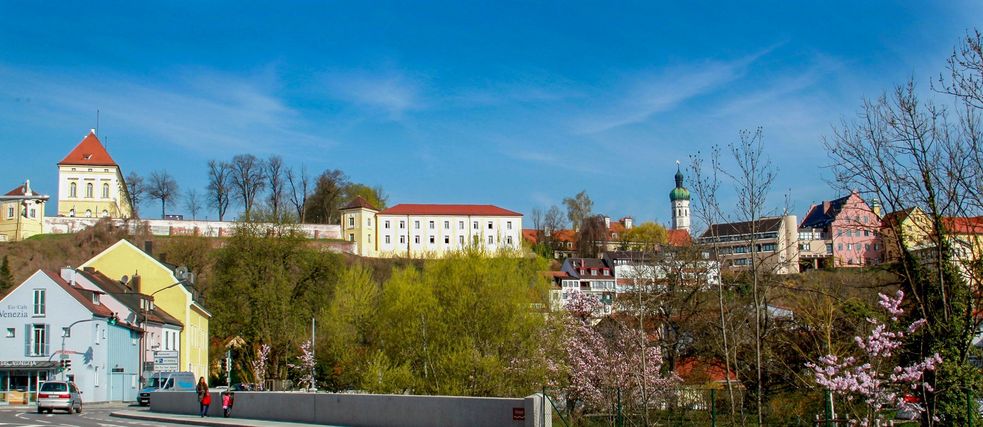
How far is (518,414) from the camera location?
20.3 metres

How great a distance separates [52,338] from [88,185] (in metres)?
89.0

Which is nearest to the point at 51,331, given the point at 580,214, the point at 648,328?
the point at 648,328

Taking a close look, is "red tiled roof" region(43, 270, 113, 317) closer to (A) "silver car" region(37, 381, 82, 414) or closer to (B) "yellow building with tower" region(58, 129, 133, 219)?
(A) "silver car" region(37, 381, 82, 414)

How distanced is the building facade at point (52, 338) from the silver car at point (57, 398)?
38.2 feet

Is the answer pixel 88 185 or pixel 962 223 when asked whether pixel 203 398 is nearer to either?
pixel 962 223

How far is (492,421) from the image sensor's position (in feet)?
68.9

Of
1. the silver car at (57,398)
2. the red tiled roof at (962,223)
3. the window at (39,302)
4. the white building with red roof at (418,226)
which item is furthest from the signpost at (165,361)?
the white building with red roof at (418,226)

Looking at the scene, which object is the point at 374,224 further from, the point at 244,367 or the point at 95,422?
the point at 95,422

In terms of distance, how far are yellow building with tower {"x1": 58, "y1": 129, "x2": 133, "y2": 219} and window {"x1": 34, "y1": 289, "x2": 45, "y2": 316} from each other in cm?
8276

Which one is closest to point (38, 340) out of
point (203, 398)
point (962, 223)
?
point (203, 398)

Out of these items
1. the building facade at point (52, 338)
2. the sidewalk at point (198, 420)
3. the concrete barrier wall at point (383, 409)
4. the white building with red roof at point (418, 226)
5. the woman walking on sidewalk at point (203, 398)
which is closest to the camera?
the concrete barrier wall at point (383, 409)

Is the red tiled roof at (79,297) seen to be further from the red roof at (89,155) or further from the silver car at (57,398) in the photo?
the red roof at (89,155)

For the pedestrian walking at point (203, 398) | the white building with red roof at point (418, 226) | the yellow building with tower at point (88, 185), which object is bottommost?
the pedestrian walking at point (203, 398)

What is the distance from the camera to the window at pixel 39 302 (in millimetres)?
49775
